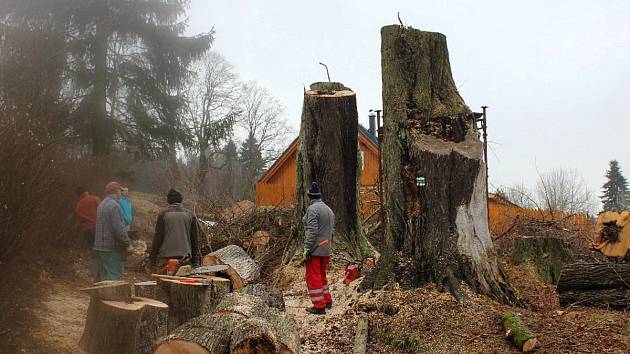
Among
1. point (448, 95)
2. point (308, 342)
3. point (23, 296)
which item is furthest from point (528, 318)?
point (23, 296)

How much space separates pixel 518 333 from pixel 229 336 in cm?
258

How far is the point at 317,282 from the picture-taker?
748 centimetres

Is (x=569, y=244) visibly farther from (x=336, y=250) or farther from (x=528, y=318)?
(x=528, y=318)

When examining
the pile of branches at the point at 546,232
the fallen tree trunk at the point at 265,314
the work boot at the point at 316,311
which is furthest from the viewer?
the pile of branches at the point at 546,232

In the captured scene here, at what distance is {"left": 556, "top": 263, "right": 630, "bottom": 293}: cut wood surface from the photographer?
6.62m

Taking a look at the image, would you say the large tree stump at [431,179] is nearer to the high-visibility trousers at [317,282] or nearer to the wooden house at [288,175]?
the high-visibility trousers at [317,282]

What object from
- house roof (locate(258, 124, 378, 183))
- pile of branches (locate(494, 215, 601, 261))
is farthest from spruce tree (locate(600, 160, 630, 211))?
pile of branches (locate(494, 215, 601, 261))

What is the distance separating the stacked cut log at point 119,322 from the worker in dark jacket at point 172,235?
2.18 meters

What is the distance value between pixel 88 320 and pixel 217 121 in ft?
68.9

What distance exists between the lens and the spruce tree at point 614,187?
170ft

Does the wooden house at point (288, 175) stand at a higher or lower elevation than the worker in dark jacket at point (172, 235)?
higher

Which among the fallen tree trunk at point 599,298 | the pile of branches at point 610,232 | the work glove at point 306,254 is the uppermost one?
the pile of branches at point 610,232

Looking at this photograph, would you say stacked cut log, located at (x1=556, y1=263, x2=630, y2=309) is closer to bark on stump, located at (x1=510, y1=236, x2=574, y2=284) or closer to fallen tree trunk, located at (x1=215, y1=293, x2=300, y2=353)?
bark on stump, located at (x1=510, y1=236, x2=574, y2=284)

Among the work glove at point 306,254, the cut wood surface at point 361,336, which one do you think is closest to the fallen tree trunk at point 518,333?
the cut wood surface at point 361,336
